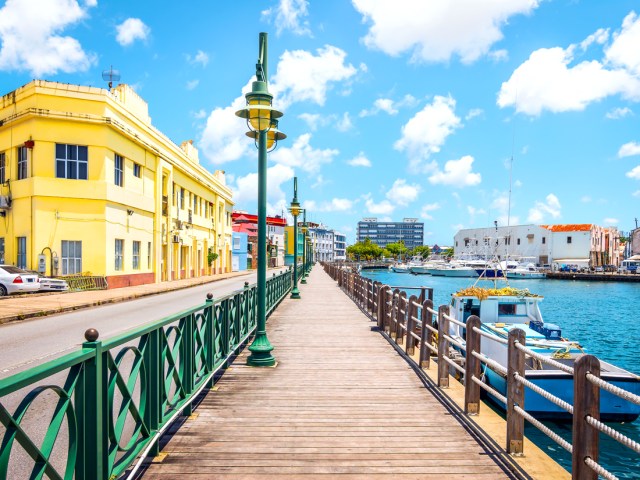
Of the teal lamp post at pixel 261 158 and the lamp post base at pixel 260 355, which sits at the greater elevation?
the teal lamp post at pixel 261 158

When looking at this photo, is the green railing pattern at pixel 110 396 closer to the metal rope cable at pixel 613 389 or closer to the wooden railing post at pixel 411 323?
the metal rope cable at pixel 613 389

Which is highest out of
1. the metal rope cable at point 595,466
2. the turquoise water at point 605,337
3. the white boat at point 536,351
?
the metal rope cable at point 595,466

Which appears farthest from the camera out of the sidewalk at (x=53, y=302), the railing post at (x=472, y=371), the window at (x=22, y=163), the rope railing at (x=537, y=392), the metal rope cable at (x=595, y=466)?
the window at (x=22, y=163)

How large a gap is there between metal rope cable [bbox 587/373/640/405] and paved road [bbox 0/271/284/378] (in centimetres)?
817

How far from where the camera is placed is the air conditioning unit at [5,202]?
24828mm

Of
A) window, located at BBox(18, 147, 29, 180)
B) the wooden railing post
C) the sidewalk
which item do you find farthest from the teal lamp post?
window, located at BBox(18, 147, 29, 180)

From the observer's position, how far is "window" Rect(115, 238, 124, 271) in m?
27.5

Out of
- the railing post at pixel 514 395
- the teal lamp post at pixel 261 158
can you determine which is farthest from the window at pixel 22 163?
the railing post at pixel 514 395

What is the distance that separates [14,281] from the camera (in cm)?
2122

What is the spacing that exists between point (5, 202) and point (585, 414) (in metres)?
28.1

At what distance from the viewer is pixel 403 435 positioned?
5.26 meters

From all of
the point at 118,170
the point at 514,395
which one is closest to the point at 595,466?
the point at 514,395

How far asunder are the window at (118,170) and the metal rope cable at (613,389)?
27.3m

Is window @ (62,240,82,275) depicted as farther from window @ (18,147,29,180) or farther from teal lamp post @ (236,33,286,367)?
teal lamp post @ (236,33,286,367)
